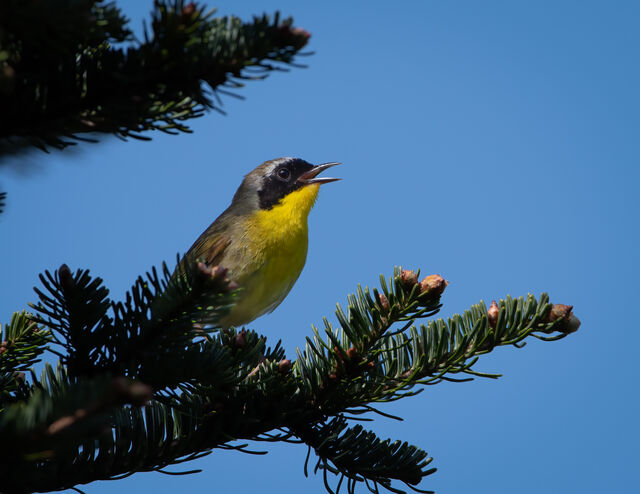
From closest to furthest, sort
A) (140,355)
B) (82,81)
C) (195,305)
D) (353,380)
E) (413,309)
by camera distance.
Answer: (82,81) < (195,305) < (140,355) < (413,309) < (353,380)

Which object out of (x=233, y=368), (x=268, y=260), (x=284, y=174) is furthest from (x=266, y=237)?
(x=233, y=368)

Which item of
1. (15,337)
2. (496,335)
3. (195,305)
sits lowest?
(15,337)

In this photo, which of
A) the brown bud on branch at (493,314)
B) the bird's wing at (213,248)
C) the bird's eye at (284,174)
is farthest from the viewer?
the bird's eye at (284,174)

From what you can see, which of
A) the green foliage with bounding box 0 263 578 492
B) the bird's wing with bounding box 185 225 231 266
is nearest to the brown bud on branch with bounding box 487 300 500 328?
the green foliage with bounding box 0 263 578 492

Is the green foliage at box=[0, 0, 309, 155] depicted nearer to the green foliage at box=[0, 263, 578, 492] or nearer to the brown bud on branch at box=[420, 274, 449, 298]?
the green foliage at box=[0, 263, 578, 492]

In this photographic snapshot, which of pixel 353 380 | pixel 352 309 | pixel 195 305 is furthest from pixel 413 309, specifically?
pixel 195 305

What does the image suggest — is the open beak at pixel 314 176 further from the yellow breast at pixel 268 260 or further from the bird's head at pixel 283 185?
the yellow breast at pixel 268 260

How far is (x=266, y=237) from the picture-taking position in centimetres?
576

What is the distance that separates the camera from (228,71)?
5.56 ft

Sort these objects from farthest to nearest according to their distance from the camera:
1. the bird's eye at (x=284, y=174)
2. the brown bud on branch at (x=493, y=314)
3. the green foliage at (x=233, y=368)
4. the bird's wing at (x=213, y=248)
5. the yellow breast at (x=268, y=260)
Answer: the bird's eye at (x=284, y=174) → the bird's wing at (x=213, y=248) → the yellow breast at (x=268, y=260) → the brown bud on branch at (x=493, y=314) → the green foliage at (x=233, y=368)

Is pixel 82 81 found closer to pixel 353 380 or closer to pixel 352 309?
pixel 352 309

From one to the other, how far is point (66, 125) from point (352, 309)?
141 centimetres

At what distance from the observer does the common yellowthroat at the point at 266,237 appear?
18.2ft

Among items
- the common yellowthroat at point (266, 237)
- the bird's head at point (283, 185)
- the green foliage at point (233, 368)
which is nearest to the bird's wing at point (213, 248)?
the common yellowthroat at point (266, 237)
